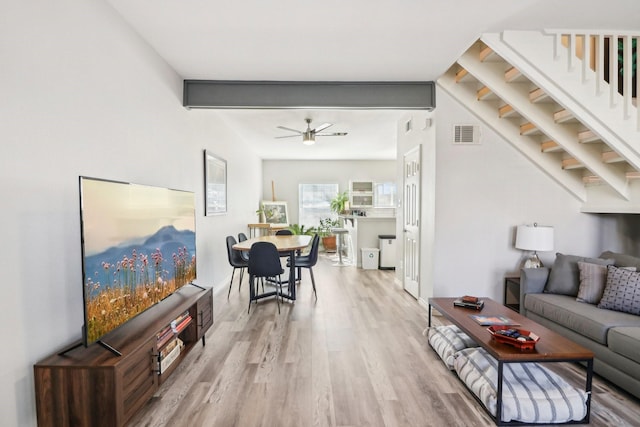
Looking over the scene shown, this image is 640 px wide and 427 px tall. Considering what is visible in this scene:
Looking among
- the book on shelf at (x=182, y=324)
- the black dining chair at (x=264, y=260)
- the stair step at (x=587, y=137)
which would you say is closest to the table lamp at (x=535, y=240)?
the stair step at (x=587, y=137)

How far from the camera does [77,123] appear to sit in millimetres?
1909

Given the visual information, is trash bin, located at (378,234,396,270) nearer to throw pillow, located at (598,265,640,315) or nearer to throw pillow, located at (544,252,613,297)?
throw pillow, located at (544,252,613,297)

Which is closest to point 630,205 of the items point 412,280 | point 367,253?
point 412,280

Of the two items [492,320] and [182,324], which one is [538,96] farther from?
[182,324]

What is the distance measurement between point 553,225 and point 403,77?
8.05ft

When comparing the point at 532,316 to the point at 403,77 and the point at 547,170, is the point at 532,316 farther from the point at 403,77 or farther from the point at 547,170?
the point at 403,77

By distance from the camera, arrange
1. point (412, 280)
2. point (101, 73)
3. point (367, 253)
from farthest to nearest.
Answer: point (367, 253) → point (412, 280) → point (101, 73)

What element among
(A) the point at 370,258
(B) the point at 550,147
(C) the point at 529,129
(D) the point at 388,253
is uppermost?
(C) the point at 529,129

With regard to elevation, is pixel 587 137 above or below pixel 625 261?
above

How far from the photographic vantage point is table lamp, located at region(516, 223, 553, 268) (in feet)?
11.6

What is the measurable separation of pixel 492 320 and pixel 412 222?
2.22 metres

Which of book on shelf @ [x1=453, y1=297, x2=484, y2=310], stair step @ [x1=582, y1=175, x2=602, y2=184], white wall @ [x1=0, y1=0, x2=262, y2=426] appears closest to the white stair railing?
stair step @ [x1=582, y1=175, x2=602, y2=184]

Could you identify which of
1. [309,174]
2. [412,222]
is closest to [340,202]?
[309,174]

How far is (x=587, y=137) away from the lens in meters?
3.07
